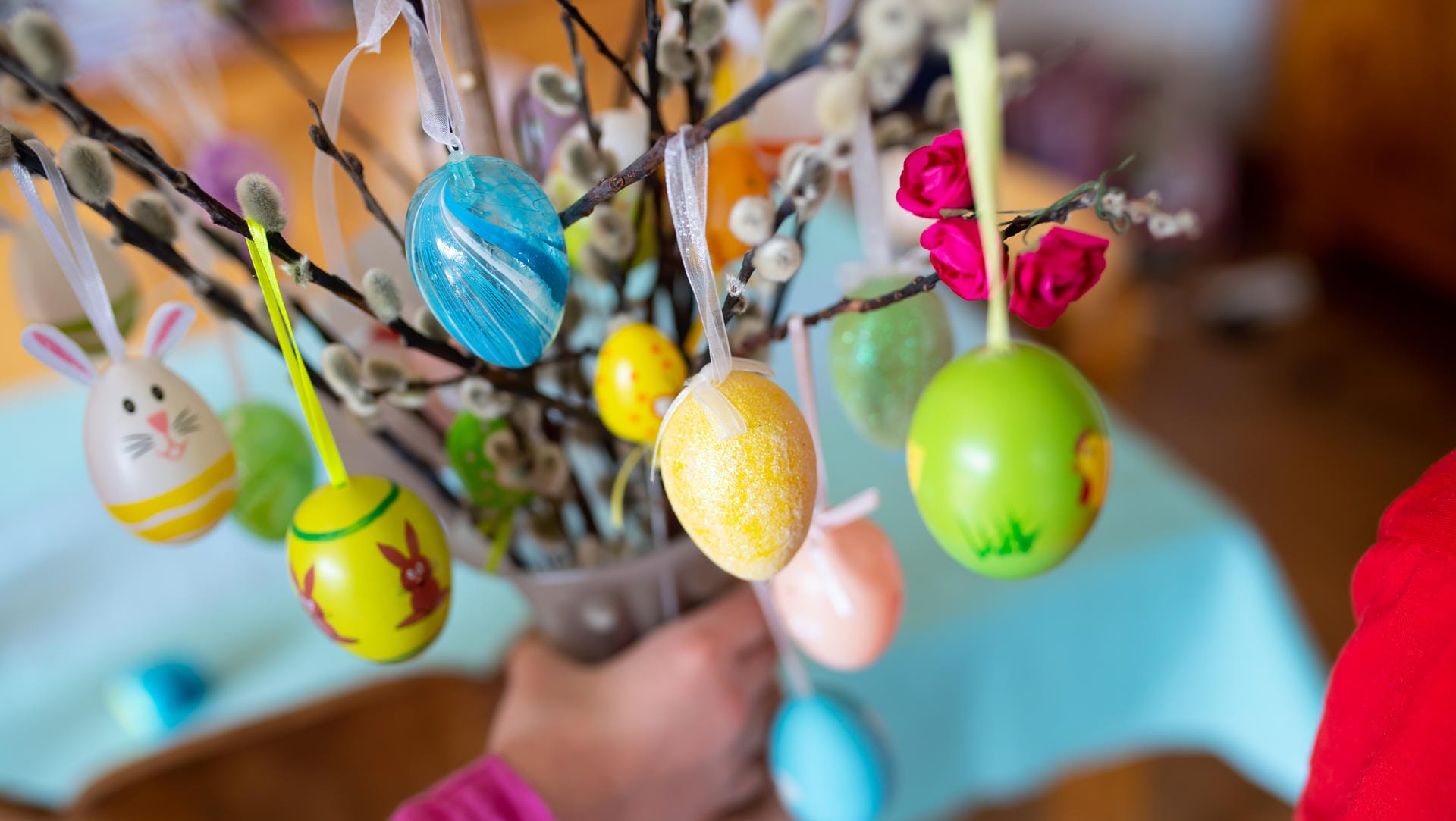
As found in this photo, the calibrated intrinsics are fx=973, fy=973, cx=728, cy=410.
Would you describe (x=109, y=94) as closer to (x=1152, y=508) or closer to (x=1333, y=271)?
(x=1152, y=508)

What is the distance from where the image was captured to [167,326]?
0.39 m

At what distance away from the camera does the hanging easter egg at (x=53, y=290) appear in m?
0.48

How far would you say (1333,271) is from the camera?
2.30 meters

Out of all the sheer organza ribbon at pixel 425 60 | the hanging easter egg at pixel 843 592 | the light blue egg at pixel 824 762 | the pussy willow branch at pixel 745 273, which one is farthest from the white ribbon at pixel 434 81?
the light blue egg at pixel 824 762

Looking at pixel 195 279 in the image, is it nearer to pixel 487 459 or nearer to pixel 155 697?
pixel 487 459

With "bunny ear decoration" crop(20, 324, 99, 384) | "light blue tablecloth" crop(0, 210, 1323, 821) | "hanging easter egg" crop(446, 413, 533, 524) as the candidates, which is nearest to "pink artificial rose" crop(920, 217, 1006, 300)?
"hanging easter egg" crop(446, 413, 533, 524)

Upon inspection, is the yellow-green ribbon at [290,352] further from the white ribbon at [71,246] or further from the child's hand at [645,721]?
the child's hand at [645,721]

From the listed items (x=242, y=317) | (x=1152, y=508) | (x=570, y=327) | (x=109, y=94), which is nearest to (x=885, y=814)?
(x=1152, y=508)

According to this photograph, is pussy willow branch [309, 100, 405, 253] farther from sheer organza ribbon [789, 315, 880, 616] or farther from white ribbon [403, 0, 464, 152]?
sheer organza ribbon [789, 315, 880, 616]

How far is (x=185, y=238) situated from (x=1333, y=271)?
2.51m

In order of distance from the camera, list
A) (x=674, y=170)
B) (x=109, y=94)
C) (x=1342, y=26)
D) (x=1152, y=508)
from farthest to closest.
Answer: (x=1342, y=26)
(x=109, y=94)
(x=1152, y=508)
(x=674, y=170)

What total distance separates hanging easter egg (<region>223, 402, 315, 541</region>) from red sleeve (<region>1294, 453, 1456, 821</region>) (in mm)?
485

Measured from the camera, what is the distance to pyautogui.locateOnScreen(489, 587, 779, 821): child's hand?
458 mm

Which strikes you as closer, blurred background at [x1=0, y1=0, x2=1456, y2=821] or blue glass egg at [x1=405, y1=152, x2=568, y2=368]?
blue glass egg at [x1=405, y1=152, x2=568, y2=368]
